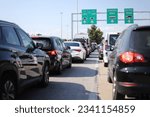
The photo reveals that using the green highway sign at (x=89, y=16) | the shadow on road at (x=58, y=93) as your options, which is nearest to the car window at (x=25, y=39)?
the shadow on road at (x=58, y=93)

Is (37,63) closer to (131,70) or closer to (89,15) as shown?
(131,70)

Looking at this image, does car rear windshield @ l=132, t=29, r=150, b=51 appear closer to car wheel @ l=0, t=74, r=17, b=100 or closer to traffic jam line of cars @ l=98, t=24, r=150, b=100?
traffic jam line of cars @ l=98, t=24, r=150, b=100

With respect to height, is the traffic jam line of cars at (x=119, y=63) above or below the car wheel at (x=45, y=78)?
above

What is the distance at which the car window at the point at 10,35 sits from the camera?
7.08m

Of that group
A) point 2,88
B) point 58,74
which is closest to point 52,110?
point 2,88

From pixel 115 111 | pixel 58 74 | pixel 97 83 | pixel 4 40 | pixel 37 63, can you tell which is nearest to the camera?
pixel 115 111

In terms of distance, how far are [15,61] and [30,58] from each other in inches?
52.0

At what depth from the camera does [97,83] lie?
11.5 m

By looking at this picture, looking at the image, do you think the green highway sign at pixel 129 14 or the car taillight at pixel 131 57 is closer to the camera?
the car taillight at pixel 131 57

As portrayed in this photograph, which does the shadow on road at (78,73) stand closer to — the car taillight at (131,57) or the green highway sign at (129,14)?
the car taillight at (131,57)

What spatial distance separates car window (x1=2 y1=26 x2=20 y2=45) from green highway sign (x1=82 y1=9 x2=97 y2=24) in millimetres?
39014

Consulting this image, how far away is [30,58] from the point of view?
27.7 feet

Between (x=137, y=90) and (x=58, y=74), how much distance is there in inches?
301

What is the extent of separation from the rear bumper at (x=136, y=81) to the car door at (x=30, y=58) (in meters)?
2.41
